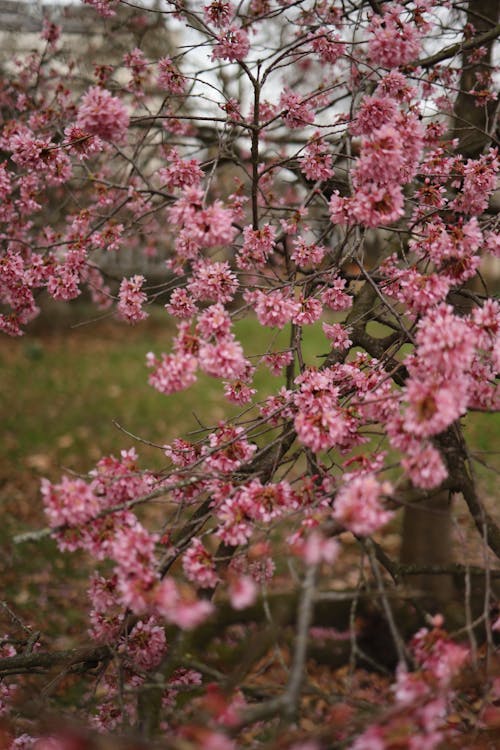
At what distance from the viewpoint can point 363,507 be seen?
1601 mm

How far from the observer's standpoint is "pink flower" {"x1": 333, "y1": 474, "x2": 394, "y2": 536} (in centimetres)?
159

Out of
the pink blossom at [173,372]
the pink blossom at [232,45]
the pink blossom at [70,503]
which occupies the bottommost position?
the pink blossom at [70,503]

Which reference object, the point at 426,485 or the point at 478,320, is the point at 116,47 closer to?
the point at 478,320

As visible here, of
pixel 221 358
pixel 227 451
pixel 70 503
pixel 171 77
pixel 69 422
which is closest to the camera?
pixel 70 503

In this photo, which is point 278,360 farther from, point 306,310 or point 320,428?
point 320,428

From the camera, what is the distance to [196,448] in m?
2.38

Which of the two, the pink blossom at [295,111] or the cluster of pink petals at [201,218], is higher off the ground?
the pink blossom at [295,111]

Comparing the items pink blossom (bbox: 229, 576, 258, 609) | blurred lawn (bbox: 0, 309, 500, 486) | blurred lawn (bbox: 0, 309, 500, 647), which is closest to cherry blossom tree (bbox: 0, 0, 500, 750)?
pink blossom (bbox: 229, 576, 258, 609)

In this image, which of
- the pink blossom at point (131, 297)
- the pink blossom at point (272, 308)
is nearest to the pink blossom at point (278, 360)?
the pink blossom at point (272, 308)

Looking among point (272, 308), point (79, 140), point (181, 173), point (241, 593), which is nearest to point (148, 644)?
point (241, 593)

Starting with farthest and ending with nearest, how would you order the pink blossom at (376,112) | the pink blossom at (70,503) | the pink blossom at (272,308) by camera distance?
the pink blossom at (376,112)
the pink blossom at (272,308)
the pink blossom at (70,503)

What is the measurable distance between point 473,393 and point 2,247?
2813 millimetres

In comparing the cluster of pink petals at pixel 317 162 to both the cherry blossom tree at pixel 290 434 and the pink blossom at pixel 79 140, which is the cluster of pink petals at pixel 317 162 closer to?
the cherry blossom tree at pixel 290 434

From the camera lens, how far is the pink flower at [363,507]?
1594 millimetres
